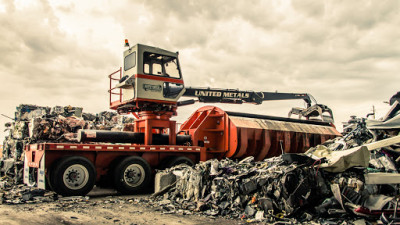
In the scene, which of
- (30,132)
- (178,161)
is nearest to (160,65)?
(178,161)

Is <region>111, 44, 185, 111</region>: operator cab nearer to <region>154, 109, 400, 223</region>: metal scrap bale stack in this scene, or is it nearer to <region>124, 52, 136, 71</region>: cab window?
<region>124, 52, 136, 71</region>: cab window

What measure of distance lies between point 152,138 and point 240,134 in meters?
3.20

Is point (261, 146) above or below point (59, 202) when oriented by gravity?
above

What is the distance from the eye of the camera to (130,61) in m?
11.7

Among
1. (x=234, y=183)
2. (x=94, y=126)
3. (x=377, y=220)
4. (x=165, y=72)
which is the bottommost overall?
(x=377, y=220)

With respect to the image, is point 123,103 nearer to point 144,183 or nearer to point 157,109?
point 157,109

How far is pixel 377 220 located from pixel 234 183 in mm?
2863

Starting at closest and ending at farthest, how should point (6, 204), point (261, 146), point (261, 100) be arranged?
point (6, 204), point (261, 146), point (261, 100)

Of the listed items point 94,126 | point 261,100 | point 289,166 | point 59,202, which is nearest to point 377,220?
point 289,166

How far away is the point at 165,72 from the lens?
1172 cm

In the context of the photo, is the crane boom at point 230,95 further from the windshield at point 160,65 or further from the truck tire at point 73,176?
the truck tire at point 73,176

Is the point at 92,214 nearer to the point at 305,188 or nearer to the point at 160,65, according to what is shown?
the point at 305,188

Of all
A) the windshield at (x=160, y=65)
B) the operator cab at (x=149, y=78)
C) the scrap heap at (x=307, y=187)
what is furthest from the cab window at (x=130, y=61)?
the scrap heap at (x=307, y=187)

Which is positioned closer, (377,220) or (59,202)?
(377,220)
